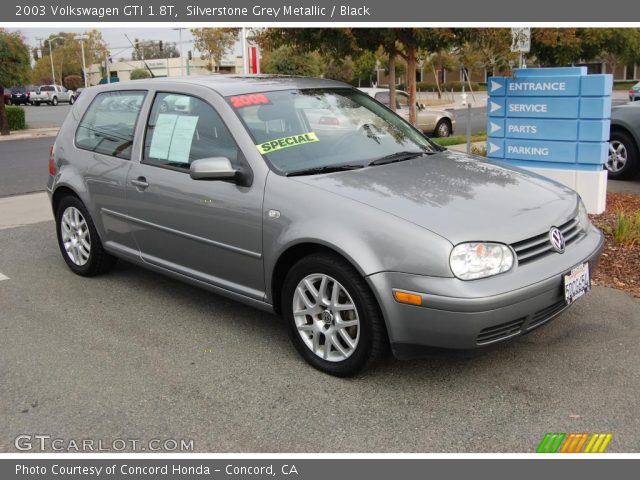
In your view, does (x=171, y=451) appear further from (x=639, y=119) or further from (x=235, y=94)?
(x=639, y=119)

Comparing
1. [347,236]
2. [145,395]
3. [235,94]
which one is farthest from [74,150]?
[347,236]

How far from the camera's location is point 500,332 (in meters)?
3.45

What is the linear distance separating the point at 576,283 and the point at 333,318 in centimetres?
136

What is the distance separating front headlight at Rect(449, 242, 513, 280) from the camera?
3348 millimetres

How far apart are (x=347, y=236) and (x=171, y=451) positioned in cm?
138

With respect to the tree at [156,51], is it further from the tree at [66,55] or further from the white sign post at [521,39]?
the white sign post at [521,39]

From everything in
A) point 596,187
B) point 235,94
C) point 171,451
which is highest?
point 235,94

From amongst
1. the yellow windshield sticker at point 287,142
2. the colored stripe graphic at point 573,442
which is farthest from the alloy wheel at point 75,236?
the colored stripe graphic at point 573,442

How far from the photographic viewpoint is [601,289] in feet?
17.0

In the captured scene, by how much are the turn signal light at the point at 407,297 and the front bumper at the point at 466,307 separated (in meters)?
0.02

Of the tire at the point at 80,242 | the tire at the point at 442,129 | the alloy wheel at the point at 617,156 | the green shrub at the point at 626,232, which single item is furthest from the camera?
the tire at the point at 442,129

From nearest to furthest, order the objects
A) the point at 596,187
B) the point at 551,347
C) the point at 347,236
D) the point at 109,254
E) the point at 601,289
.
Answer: the point at 347,236, the point at 551,347, the point at 601,289, the point at 109,254, the point at 596,187

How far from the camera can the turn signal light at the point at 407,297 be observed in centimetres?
336

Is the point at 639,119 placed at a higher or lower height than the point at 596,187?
higher
